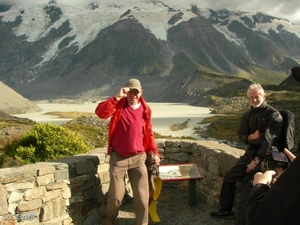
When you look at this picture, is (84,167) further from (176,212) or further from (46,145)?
(176,212)

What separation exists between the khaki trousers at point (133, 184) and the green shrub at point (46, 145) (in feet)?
7.19

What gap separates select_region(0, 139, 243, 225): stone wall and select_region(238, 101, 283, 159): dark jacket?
37.1 inches

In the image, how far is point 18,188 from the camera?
5.04 meters

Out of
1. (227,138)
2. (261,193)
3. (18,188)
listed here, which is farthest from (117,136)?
(227,138)

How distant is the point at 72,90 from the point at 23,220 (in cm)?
16248

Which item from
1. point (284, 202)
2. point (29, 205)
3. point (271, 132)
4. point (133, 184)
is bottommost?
point (29, 205)

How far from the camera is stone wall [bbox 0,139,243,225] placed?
5.02 metres

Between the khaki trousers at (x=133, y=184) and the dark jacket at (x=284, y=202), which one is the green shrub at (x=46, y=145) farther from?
the dark jacket at (x=284, y=202)

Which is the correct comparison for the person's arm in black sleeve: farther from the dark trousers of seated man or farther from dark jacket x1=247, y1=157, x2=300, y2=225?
dark jacket x1=247, y1=157, x2=300, y2=225

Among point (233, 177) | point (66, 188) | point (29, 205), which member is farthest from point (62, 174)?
point (233, 177)

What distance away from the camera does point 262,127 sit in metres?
5.23

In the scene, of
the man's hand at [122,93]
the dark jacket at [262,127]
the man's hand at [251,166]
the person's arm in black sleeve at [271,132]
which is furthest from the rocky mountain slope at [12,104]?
the person's arm in black sleeve at [271,132]

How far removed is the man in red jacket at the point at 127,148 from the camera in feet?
17.7

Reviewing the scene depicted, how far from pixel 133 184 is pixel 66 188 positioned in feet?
3.63
